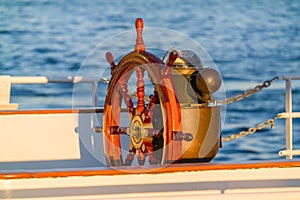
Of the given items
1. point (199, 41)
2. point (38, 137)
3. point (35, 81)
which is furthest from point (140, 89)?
point (199, 41)

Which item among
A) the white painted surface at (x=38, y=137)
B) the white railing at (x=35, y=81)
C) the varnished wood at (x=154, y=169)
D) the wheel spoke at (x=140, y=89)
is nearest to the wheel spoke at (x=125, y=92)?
the wheel spoke at (x=140, y=89)

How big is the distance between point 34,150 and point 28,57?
22.7 meters

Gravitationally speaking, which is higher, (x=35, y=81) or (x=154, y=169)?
(x=35, y=81)

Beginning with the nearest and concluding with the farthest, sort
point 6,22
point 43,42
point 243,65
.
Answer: point 243,65, point 43,42, point 6,22

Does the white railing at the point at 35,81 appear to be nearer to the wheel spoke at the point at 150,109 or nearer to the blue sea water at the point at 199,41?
the wheel spoke at the point at 150,109

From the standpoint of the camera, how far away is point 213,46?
29.7 m

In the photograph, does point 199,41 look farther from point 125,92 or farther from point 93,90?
point 125,92

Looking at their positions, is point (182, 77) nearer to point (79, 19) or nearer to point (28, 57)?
point (28, 57)

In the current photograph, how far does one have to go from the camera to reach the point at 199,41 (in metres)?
30.0

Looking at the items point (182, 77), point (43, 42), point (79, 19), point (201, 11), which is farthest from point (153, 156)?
point (201, 11)

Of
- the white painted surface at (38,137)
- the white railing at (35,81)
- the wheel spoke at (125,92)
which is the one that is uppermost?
the white railing at (35,81)

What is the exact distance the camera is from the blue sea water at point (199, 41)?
63.0ft

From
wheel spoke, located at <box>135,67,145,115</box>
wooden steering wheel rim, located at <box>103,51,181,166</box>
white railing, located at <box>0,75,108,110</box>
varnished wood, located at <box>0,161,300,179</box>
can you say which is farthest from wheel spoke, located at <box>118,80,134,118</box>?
white railing, located at <box>0,75,108,110</box>

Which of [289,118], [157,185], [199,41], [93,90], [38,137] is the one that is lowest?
[157,185]
